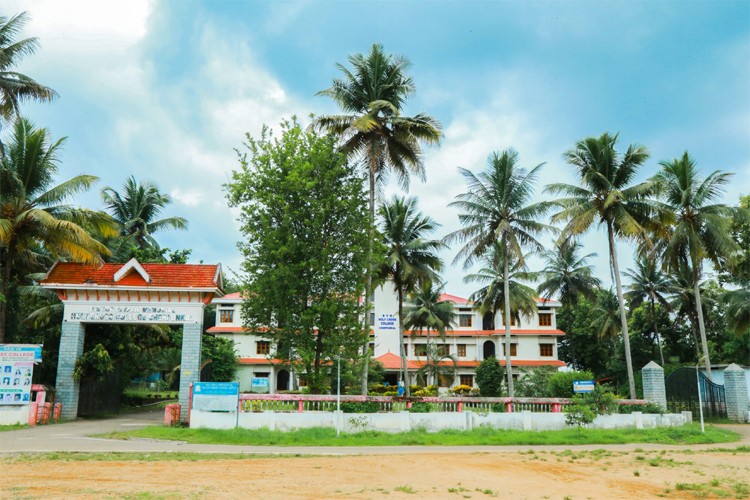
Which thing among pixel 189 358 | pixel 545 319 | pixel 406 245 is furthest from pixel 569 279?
pixel 189 358

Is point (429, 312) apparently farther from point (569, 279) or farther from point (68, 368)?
point (68, 368)

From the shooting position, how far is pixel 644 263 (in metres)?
43.0

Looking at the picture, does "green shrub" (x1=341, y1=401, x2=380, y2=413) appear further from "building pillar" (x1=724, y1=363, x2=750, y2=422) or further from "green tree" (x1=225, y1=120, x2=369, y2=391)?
"building pillar" (x1=724, y1=363, x2=750, y2=422)

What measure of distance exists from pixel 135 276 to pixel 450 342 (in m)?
31.6

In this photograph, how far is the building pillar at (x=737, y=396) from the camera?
24.8m

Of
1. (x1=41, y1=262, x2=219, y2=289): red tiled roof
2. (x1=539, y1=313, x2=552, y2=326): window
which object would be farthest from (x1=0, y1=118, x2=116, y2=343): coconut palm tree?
(x1=539, y1=313, x2=552, y2=326): window

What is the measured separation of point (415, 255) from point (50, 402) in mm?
18265

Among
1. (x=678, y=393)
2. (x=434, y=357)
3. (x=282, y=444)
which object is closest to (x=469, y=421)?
(x=282, y=444)

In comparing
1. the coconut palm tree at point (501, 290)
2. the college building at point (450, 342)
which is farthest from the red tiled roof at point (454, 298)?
the coconut palm tree at point (501, 290)

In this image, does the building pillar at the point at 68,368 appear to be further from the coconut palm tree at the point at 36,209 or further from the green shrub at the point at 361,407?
the green shrub at the point at 361,407

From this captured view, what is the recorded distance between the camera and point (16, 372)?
1888 centimetres

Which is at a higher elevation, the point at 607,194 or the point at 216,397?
the point at 607,194

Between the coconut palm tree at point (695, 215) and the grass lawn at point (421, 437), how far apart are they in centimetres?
1083

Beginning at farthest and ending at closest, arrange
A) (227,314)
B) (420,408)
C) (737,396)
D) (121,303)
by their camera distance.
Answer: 1. (227,314)
2. (737,396)
3. (121,303)
4. (420,408)
